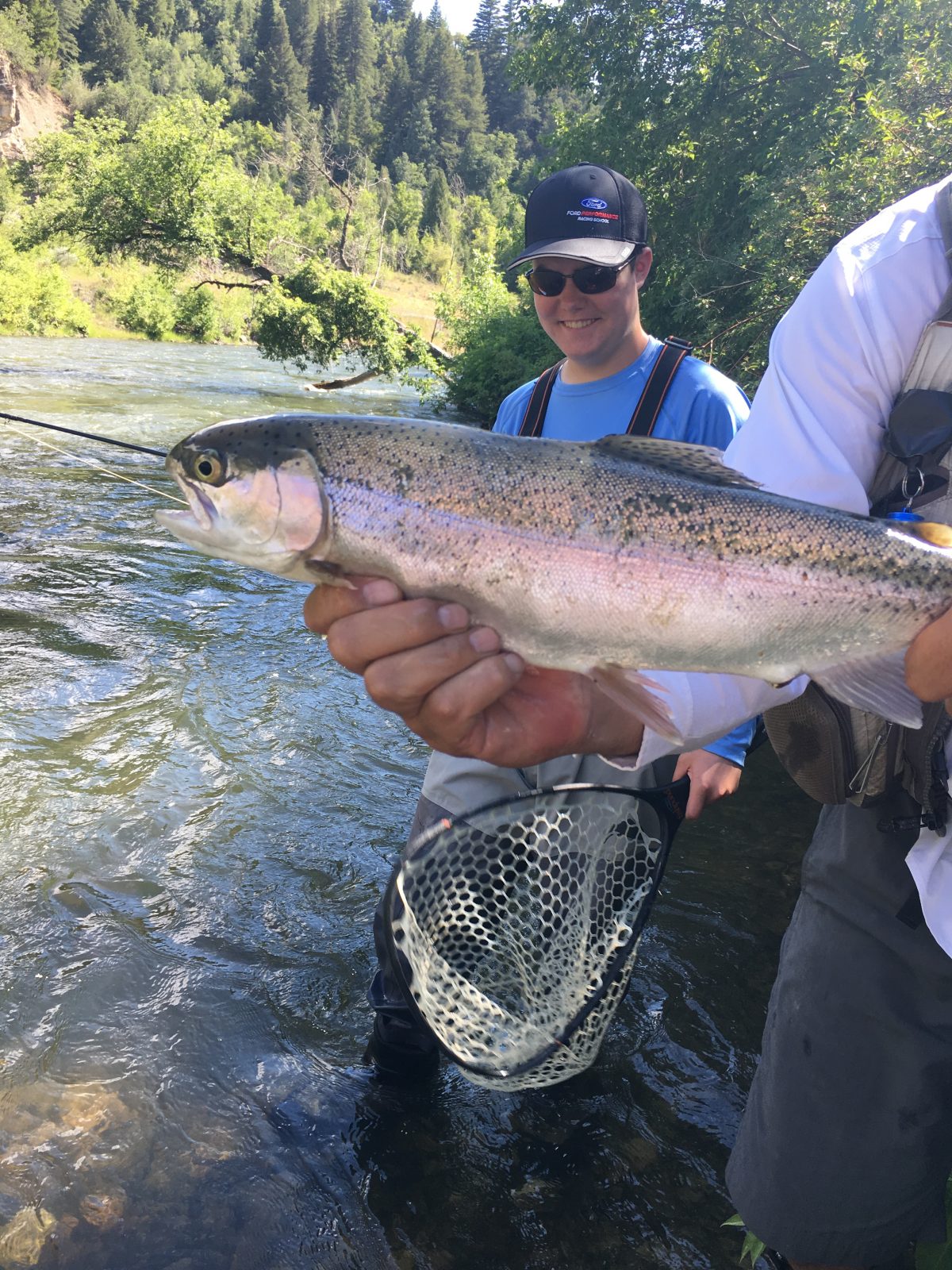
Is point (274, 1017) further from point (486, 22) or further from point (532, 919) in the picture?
point (486, 22)

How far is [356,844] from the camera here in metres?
4.88

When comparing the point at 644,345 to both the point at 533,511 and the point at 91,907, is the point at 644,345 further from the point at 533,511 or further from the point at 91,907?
the point at 91,907

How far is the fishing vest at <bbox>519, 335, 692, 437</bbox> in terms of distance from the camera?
339 centimetres

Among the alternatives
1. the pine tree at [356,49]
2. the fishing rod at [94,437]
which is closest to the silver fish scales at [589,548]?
the fishing rod at [94,437]

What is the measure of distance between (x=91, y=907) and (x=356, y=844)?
142 centimetres

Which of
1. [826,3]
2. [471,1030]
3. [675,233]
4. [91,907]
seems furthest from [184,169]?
[471,1030]

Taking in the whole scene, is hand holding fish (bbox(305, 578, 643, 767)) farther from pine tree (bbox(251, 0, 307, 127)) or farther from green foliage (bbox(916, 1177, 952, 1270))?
pine tree (bbox(251, 0, 307, 127))

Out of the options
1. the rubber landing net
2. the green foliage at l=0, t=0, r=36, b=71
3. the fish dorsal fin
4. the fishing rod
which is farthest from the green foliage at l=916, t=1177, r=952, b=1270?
the green foliage at l=0, t=0, r=36, b=71

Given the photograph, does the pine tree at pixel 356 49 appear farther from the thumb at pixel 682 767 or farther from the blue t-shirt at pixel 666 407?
the thumb at pixel 682 767

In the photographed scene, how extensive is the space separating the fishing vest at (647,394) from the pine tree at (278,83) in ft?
417

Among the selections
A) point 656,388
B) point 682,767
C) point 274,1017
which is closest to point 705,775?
point 682,767

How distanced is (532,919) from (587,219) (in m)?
3.00

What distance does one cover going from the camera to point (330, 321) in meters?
26.3

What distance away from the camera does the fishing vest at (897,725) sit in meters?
1.87
